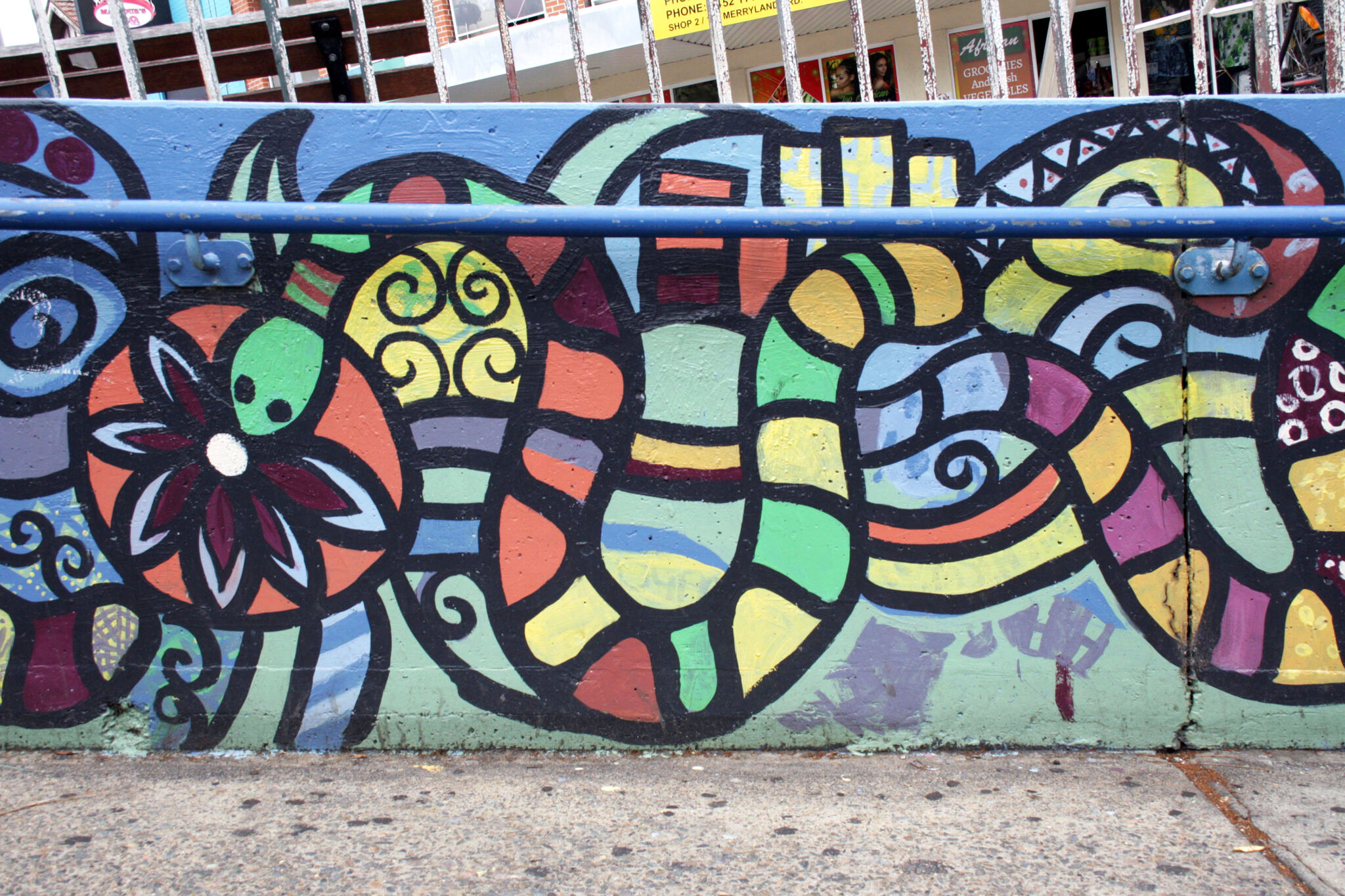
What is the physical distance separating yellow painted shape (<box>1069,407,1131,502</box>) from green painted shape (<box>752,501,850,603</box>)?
747 mm

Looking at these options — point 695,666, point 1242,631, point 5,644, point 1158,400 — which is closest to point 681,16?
point 1158,400

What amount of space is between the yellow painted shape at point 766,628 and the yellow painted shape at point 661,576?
133 mm

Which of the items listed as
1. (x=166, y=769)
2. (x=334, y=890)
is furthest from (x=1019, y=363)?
(x=166, y=769)

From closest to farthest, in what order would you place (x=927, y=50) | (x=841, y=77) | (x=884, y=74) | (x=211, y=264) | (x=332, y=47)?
(x=211, y=264)
(x=927, y=50)
(x=332, y=47)
(x=841, y=77)
(x=884, y=74)

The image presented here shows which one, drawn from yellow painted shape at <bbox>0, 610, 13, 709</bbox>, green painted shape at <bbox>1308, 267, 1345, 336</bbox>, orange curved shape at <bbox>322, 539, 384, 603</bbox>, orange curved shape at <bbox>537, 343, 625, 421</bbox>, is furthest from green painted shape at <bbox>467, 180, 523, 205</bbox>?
green painted shape at <bbox>1308, 267, 1345, 336</bbox>

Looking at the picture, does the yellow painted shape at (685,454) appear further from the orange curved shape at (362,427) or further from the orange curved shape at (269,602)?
the orange curved shape at (269,602)

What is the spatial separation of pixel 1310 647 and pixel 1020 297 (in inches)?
54.2

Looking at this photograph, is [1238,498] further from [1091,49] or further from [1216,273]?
[1091,49]

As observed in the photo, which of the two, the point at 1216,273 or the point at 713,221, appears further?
the point at 1216,273

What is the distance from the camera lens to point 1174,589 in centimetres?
266

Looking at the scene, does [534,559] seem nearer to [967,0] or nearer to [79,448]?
[79,448]

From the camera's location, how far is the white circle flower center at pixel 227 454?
2660 mm

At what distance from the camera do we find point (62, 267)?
2625mm

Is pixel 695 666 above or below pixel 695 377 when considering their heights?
below
